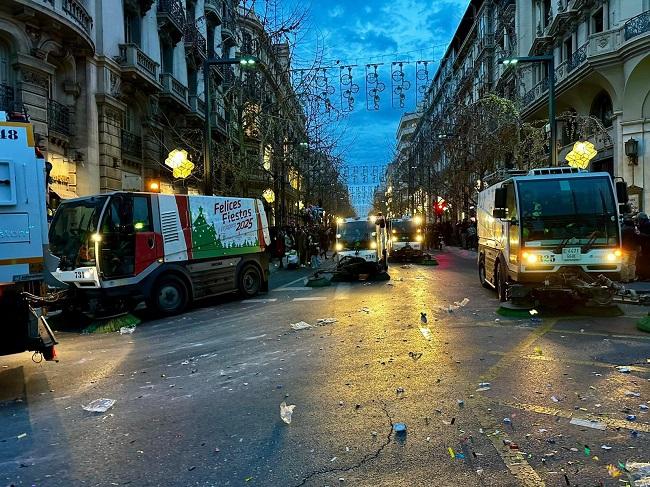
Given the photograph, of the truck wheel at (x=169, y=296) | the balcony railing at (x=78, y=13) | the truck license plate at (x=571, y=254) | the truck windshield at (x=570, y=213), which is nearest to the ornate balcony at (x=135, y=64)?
the balcony railing at (x=78, y=13)

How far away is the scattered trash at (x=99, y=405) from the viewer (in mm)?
5174

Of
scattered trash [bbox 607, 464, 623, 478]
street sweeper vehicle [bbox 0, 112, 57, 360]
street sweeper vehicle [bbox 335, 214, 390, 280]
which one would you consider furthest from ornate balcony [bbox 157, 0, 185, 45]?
scattered trash [bbox 607, 464, 623, 478]

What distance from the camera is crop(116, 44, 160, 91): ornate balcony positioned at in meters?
21.0

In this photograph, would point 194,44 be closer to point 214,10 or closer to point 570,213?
point 214,10

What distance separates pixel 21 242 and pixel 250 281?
27.2 ft

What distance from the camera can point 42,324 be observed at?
6133 millimetres

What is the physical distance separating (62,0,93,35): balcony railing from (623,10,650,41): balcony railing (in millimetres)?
20755

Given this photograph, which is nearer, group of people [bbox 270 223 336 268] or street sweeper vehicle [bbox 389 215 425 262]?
group of people [bbox 270 223 336 268]

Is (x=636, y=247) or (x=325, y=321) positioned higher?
(x=636, y=247)

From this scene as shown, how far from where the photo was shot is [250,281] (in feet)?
46.1

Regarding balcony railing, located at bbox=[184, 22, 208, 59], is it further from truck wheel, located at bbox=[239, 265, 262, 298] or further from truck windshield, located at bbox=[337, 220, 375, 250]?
truck wheel, located at bbox=[239, 265, 262, 298]

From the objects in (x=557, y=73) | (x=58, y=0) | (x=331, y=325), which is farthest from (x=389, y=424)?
(x=557, y=73)

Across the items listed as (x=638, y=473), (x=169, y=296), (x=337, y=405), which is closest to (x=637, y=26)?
(x=169, y=296)

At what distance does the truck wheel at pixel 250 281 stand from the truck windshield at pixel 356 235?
4876 mm
